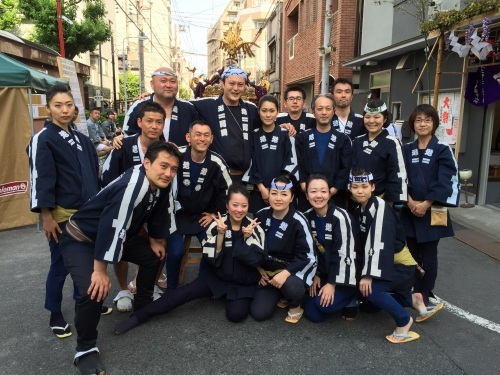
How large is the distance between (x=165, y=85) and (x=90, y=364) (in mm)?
2626

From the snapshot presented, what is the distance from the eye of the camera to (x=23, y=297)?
12.7 feet

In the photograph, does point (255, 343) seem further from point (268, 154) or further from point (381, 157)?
point (381, 157)

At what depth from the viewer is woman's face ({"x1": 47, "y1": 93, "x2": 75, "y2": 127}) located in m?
3.15

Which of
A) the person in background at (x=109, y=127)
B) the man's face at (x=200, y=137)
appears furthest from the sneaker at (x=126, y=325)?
the person in background at (x=109, y=127)

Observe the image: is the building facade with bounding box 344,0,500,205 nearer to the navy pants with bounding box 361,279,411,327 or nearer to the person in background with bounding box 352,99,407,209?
the person in background with bounding box 352,99,407,209

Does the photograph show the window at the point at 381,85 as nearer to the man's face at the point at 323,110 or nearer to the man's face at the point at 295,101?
the man's face at the point at 295,101

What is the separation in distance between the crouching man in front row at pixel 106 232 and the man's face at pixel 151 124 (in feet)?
1.96

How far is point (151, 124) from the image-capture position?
343 centimetres

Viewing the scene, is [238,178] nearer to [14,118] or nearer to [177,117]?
[177,117]

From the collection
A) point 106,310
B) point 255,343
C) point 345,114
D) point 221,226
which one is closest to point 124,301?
point 106,310

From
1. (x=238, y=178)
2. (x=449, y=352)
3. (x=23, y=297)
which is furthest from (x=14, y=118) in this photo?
(x=449, y=352)

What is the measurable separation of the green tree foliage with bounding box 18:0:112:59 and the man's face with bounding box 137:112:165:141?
15067mm

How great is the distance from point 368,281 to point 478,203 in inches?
216

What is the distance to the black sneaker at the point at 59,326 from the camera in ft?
10.4
